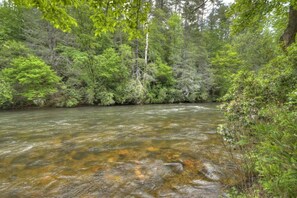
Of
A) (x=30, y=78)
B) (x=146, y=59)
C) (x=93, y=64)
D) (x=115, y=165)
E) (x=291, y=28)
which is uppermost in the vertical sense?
(x=146, y=59)

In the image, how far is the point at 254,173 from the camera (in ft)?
9.52

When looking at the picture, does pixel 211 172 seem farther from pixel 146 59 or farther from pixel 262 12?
pixel 146 59

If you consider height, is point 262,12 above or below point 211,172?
above

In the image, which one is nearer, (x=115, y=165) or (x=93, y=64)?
(x=115, y=165)

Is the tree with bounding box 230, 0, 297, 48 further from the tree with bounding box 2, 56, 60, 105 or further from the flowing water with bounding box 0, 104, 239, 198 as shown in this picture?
the tree with bounding box 2, 56, 60, 105

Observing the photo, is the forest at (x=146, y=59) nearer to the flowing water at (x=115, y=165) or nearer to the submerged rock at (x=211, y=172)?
the submerged rock at (x=211, y=172)

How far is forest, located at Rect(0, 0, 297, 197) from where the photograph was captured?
14.5 ft

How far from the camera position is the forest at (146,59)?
4.41 m

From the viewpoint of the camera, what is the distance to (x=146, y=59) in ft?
65.5

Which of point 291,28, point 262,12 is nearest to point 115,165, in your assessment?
point 291,28

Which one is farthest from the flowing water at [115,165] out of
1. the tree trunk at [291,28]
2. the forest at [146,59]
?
the tree trunk at [291,28]

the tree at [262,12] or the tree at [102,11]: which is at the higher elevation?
the tree at [262,12]

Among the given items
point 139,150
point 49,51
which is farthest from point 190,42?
point 139,150

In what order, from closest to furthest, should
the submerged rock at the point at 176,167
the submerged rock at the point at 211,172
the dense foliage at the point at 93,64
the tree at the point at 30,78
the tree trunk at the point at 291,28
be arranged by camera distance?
the submerged rock at the point at 211,172 < the submerged rock at the point at 176,167 < the tree trunk at the point at 291,28 < the tree at the point at 30,78 < the dense foliage at the point at 93,64
